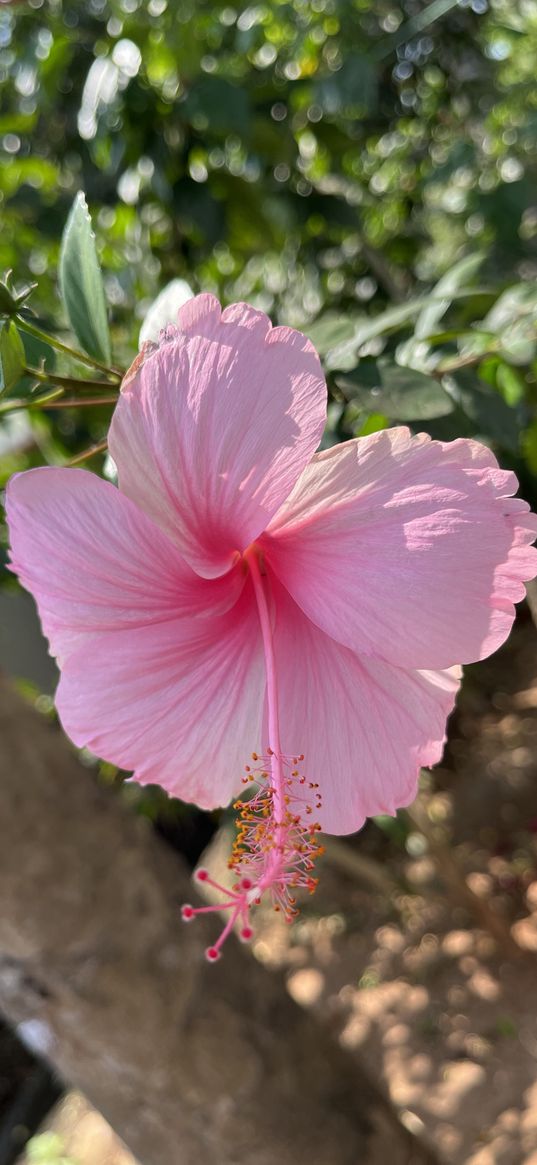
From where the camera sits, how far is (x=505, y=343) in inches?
29.1

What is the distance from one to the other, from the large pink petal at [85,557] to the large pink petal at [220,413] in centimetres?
2

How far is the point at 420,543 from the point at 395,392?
8.2 inches

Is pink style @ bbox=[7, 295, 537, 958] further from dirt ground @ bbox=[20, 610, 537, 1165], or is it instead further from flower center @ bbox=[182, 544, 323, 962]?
dirt ground @ bbox=[20, 610, 537, 1165]

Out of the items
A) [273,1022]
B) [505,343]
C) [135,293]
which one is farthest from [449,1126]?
[135,293]

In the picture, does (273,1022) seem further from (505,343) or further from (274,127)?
(274,127)

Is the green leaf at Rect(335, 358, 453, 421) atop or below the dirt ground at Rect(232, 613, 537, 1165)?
atop

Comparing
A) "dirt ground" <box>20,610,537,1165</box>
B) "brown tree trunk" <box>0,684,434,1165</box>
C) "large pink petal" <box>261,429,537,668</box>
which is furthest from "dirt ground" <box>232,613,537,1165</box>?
"large pink petal" <box>261,429,537,668</box>

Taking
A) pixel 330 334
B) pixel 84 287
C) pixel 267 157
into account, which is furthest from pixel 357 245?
pixel 84 287

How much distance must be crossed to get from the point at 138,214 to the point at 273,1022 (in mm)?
1174

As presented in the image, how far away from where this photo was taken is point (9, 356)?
496 mm

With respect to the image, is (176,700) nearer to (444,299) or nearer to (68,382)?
(68,382)

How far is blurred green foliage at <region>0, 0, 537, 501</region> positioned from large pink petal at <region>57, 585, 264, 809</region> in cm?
40

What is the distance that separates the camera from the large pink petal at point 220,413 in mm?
423

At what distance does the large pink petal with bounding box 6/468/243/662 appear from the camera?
0.45m
